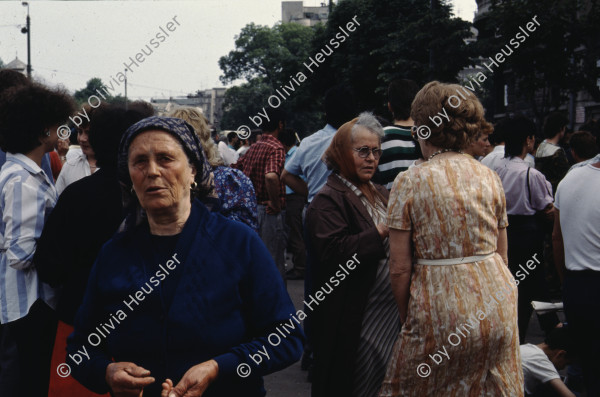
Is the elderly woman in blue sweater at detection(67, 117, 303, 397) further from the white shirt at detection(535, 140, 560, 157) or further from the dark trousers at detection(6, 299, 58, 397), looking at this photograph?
the white shirt at detection(535, 140, 560, 157)

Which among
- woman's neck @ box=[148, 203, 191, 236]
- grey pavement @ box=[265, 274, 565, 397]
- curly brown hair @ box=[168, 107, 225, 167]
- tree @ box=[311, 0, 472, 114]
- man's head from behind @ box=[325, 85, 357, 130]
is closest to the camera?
woman's neck @ box=[148, 203, 191, 236]

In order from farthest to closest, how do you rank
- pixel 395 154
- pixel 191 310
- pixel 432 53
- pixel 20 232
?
1. pixel 432 53
2. pixel 395 154
3. pixel 20 232
4. pixel 191 310

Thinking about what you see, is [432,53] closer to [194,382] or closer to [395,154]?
[395,154]

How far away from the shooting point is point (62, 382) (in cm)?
330

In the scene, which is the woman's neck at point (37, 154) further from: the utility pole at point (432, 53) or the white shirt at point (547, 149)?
the utility pole at point (432, 53)

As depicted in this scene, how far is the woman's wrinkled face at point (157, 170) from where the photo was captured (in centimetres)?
245

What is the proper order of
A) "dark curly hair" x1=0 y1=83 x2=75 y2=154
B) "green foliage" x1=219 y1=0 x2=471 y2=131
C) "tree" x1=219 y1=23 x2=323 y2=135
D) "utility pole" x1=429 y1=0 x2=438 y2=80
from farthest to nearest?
"tree" x1=219 y1=23 x2=323 y2=135
"green foliage" x1=219 y1=0 x2=471 y2=131
"utility pole" x1=429 y1=0 x2=438 y2=80
"dark curly hair" x1=0 y1=83 x2=75 y2=154

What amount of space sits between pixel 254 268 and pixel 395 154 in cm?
272

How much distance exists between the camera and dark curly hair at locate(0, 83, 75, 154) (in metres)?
3.85

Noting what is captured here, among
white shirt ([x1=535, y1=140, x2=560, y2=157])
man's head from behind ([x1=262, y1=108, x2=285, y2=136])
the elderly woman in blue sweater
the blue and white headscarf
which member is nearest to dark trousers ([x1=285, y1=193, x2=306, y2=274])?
man's head from behind ([x1=262, y1=108, x2=285, y2=136])
